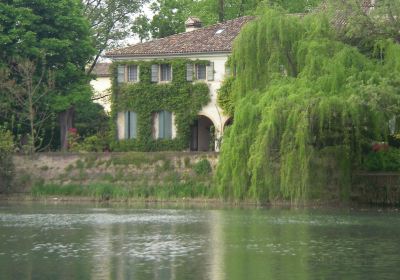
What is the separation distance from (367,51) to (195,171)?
46.5 ft

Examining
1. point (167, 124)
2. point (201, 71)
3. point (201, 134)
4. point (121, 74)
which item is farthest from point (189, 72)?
point (201, 134)

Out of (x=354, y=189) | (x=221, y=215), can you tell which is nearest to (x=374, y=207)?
(x=354, y=189)

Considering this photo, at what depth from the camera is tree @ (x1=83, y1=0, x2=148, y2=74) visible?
9262cm

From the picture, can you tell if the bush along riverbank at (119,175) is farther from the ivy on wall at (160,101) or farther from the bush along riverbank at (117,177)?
the ivy on wall at (160,101)

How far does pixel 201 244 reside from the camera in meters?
38.2

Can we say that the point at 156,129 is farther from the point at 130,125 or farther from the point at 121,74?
the point at 121,74

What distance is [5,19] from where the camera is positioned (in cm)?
7369

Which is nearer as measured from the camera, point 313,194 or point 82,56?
point 313,194

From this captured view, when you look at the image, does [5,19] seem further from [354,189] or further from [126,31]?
[354,189]

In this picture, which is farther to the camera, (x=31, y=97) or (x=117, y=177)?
(x=31, y=97)

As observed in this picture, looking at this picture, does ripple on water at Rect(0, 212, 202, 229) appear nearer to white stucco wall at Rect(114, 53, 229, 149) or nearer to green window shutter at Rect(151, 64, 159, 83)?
white stucco wall at Rect(114, 53, 229, 149)

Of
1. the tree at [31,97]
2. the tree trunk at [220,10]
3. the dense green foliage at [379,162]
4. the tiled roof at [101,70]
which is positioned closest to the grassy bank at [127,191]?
the tree at [31,97]

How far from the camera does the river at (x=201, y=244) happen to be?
102ft

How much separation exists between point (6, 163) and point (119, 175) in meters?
7.36
